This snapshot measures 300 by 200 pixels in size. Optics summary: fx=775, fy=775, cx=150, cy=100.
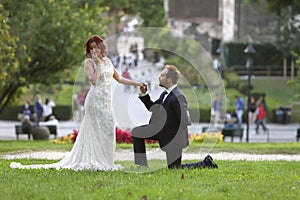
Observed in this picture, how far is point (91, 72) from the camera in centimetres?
1216

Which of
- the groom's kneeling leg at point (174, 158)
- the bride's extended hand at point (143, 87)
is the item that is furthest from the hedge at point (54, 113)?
the bride's extended hand at point (143, 87)

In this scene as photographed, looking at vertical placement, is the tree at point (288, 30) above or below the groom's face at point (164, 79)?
above

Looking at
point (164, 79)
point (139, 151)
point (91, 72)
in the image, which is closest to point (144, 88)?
point (164, 79)

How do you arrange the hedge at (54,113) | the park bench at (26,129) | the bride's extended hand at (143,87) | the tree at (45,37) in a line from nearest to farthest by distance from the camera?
the bride's extended hand at (143,87), the tree at (45,37), the park bench at (26,129), the hedge at (54,113)

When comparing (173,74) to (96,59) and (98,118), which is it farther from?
(98,118)

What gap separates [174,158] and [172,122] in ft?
2.19

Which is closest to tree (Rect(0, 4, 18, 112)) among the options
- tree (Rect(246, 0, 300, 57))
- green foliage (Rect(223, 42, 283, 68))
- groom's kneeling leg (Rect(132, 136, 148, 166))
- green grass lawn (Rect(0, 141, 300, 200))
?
green grass lawn (Rect(0, 141, 300, 200))

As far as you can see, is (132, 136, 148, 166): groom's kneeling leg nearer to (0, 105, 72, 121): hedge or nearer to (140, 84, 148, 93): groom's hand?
Result: (140, 84, 148, 93): groom's hand

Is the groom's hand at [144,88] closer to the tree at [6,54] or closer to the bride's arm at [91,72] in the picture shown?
the bride's arm at [91,72]

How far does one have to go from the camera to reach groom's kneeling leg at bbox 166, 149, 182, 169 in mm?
12148

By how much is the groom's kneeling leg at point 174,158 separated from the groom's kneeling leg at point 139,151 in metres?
0.38

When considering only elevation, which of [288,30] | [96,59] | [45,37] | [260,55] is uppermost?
[288,30]

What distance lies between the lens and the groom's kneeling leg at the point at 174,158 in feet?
39.9

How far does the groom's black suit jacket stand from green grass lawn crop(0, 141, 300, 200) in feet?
1.36
